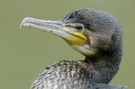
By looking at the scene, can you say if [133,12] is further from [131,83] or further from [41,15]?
[131,83]

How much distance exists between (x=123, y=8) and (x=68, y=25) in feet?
20.7

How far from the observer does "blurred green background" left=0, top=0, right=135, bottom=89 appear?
11.1 m

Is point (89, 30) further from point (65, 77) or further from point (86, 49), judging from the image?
point (65, 77)

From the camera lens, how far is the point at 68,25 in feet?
22.9

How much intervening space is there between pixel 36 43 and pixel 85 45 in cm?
492

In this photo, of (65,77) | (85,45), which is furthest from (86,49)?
(65,77)

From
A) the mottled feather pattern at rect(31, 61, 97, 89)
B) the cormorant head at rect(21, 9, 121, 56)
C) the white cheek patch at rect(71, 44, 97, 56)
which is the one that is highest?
the cormorant head at rect(21, 9, 121, 56)

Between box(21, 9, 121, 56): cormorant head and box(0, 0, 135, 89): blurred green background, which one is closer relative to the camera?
box(21, 9, 121, 56): cormorant head

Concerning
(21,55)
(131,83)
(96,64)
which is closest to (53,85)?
(96,64)

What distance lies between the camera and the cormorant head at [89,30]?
6891mm

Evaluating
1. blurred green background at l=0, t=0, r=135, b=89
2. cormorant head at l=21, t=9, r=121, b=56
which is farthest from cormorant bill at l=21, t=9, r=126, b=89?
blurred green background at l=0, t=0, r=135, b=89

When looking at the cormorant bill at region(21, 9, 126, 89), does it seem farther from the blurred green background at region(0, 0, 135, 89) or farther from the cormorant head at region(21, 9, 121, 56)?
the blurred green background at region(0, 0, 135, 89)

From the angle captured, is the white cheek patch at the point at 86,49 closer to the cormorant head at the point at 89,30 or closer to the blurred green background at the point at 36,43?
the cormorant head at the point at 89,30

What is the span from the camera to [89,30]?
6.92 m
